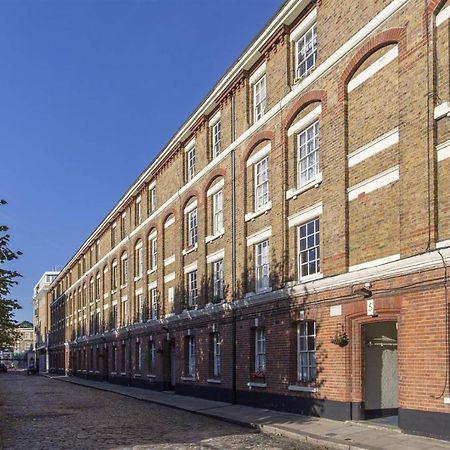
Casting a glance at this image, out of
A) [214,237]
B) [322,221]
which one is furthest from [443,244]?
[214,237]

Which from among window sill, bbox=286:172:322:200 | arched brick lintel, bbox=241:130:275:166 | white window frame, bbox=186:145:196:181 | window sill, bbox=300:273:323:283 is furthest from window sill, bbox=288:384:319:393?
white window frame, bbox=186:145:196:181

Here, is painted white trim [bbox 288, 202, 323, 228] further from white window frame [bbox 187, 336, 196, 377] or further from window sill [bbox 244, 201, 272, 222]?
white window frame [bbox 187, 336, 196, 377]

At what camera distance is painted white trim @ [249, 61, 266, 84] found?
931 inches

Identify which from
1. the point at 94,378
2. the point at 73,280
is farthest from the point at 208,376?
the point at 73,280

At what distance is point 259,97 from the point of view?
79.8ft

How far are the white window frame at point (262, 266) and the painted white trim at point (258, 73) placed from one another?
19.3ft

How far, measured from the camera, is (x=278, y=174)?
21.9 m

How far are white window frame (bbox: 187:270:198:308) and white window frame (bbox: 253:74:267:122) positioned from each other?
28.9ft

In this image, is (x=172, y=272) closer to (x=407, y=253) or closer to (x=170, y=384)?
(x=170, y=384)

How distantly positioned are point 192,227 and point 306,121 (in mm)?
11966

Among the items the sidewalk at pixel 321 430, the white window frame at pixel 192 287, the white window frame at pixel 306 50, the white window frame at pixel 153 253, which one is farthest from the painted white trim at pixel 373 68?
the white window frame at pixel 153 253

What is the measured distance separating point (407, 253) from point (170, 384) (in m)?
21.6

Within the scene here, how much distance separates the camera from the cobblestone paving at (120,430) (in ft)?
48.8

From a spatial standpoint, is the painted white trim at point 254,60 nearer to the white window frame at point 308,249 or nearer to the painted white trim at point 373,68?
the painted white trim at point 373,68
